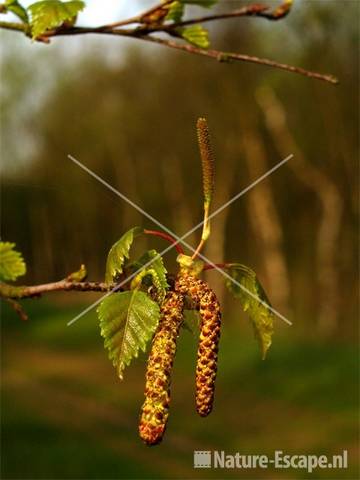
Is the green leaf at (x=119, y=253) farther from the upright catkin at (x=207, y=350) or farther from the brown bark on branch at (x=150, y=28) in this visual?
the brown bark on branch at (x=150, y=28)

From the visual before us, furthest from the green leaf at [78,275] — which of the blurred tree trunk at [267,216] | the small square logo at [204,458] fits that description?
the blurred tree trunk at [267,216]

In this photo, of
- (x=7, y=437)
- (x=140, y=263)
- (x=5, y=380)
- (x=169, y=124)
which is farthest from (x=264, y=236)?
(x=140, y=263)

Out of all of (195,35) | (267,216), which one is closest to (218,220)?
(267,216)

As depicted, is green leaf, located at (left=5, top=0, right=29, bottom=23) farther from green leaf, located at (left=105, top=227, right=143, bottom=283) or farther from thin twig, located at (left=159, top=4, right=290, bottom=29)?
green leaf, located at (left=105, top=227, right=143, bottom=283)

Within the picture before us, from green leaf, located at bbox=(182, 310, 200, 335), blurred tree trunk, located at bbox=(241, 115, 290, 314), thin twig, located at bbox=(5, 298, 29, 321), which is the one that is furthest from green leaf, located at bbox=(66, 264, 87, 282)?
blurred tree trunk, located at bbox=(241, 115, 290, 314)

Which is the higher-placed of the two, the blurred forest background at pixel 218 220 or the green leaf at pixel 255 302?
the blurred forest background at pixel 218 220

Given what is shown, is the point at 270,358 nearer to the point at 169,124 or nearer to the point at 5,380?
the point at 5,380

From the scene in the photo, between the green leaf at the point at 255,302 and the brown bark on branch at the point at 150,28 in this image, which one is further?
the brown bark on branch at the point at 150,28
